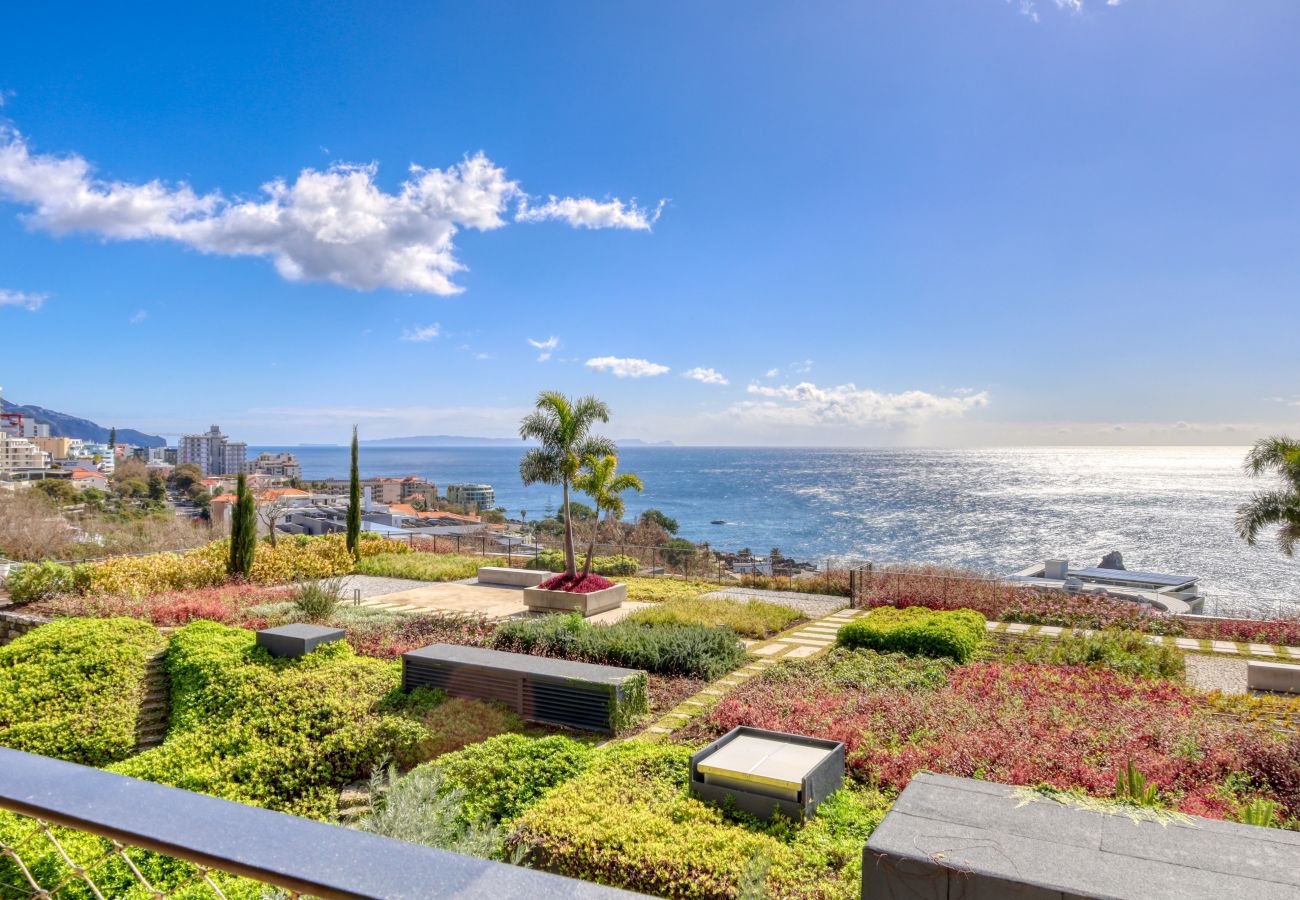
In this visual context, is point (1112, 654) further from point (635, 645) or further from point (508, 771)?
point (508, 771)

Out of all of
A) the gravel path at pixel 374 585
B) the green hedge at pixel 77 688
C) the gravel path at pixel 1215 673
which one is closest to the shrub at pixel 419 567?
the gravel path at pixel 374 585

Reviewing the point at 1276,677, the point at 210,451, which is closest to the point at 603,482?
the point at 1276,677

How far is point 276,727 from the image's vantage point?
22.4 feet

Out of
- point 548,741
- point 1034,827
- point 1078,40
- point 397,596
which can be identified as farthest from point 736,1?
point 397,596

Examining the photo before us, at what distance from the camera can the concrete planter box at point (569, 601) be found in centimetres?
1429

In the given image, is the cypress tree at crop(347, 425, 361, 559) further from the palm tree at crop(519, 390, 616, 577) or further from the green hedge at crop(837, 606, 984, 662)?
the green hedge at crop(837, 606, 984, 662)

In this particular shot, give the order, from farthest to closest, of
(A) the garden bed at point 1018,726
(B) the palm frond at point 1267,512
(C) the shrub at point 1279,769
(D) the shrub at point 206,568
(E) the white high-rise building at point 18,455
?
1. (E) the white high-rise building at point 18,455
2. (B) the palm frond at point 1267,512
3. (D) the shrub at point 206,568
4. (A) the garden bed at point 1018,726
5. (C) the shrub at point 1279,769

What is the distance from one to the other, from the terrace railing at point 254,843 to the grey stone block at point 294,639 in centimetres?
784

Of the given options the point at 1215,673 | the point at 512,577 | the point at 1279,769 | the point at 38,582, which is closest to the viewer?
the point at 1279,769

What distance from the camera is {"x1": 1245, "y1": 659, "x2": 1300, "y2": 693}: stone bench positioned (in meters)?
8.93

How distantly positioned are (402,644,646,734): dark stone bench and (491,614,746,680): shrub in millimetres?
1946

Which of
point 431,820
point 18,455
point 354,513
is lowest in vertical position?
point 431,820

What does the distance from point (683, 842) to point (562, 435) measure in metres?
11.9

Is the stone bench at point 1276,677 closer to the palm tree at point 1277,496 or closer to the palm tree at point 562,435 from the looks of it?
the palm tree at point 1277,496
